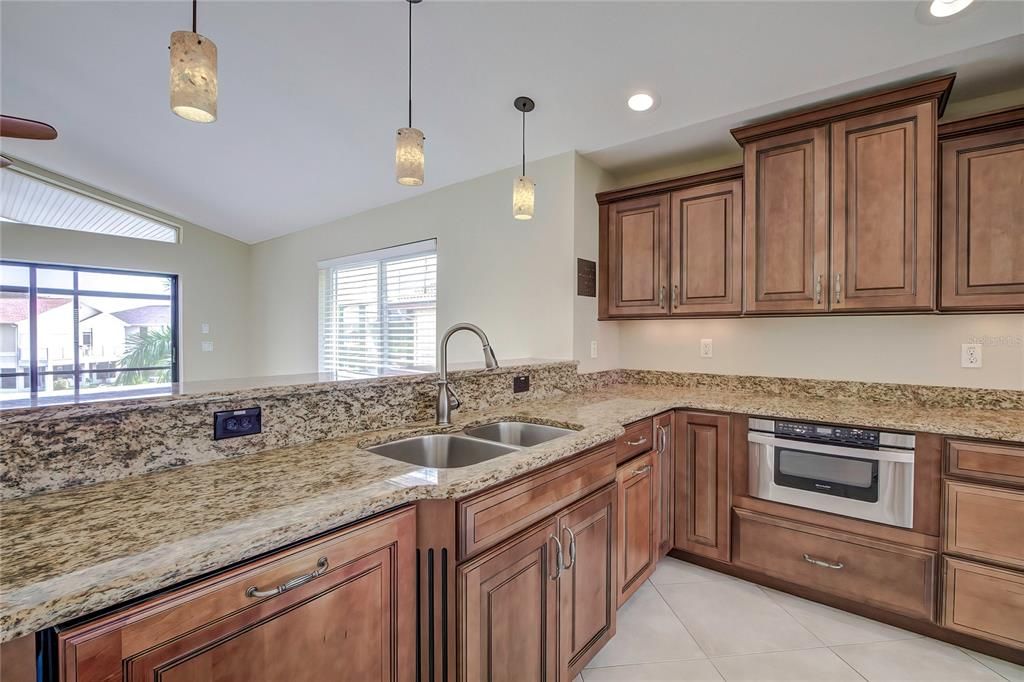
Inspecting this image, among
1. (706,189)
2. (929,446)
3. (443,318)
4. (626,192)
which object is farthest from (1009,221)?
(443,318)

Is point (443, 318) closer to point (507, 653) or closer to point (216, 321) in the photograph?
point (507, 653)

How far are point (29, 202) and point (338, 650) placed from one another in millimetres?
5899

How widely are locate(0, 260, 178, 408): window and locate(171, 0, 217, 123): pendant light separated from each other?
180 inches

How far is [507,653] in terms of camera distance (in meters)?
1.28

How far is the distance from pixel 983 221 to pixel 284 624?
9.66 feet

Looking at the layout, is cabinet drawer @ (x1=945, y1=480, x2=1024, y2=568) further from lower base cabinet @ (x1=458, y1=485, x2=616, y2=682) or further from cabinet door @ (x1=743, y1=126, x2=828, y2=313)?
lower base cabinet @ (x1=458, y1=485, x2=616, y2=682)

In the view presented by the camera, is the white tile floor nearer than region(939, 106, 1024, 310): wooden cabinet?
Yes

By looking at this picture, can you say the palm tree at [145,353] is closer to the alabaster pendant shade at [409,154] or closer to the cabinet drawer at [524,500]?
the alabaster pendant shade at [409,154]

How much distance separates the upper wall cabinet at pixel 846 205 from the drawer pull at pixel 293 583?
2371 mm

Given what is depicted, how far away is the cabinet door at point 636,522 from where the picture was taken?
193 centimetres

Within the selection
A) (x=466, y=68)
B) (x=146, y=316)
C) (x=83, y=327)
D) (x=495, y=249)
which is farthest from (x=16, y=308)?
(x=466, y=68)

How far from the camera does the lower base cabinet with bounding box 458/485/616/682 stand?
3.89ft

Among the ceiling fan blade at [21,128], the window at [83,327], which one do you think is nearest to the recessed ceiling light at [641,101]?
the ceiling fan blade at [21,128]

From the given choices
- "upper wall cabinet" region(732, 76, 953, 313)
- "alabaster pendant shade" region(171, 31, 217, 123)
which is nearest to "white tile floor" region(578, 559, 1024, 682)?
"upper wall cabinet" region(732, 76, 953, 313)
